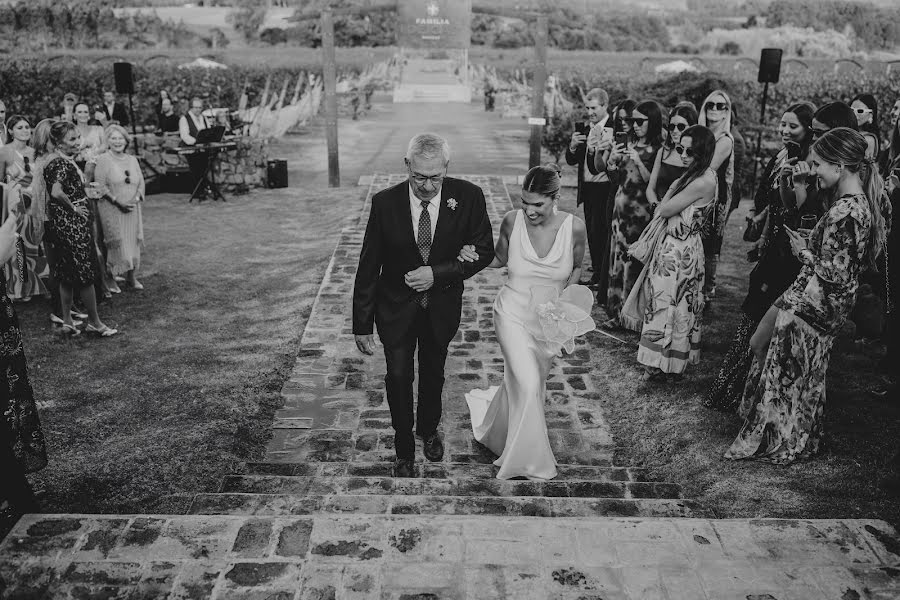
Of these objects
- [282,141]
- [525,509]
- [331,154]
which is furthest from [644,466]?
[282,141]

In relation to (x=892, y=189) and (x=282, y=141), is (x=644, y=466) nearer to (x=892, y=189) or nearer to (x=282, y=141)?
(x=892, y=189)

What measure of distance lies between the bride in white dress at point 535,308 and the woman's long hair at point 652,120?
2.48 meters

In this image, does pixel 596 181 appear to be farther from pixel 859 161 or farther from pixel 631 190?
pixel 859 161

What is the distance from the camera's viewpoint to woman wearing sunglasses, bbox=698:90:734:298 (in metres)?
6.02

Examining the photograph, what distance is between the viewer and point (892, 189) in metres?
5.62

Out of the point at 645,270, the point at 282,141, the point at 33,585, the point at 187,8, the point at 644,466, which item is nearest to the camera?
the point at 33,585

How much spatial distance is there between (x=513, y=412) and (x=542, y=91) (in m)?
10.5

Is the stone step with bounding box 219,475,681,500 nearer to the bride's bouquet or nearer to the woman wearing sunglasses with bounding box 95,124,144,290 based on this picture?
the bride's bouquet

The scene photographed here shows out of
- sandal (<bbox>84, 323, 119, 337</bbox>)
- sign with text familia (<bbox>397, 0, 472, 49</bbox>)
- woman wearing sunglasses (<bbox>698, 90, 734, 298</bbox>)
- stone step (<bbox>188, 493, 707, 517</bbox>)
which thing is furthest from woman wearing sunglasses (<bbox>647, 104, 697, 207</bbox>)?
sign with text familia (<bbox>397, 0, 472, 49</bbox>)

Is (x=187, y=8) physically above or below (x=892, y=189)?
above

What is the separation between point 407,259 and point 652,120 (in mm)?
3348

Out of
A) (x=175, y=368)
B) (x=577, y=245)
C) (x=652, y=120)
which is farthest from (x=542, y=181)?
(x=175, y=368)

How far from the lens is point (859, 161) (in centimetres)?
382

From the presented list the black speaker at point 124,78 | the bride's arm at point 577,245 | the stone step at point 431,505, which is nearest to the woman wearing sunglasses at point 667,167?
the bride's arm at point 577,245
